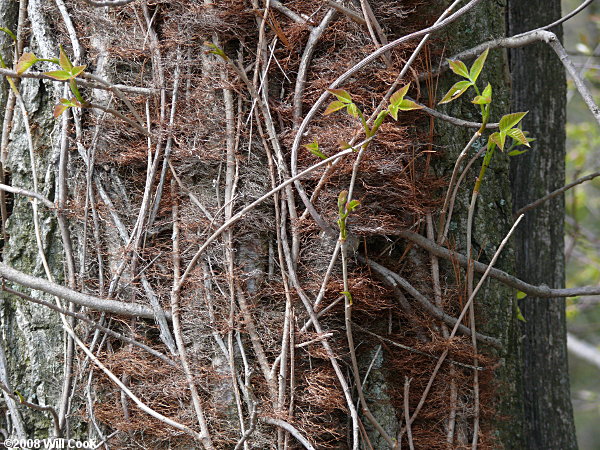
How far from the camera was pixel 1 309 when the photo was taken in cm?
206

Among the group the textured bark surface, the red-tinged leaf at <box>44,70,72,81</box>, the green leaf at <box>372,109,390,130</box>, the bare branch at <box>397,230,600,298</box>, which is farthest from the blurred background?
the red-tinged leaf at <box>44,70,72,81</box>

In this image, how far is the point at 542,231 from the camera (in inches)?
115

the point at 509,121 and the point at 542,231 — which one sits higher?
the point at 509,121

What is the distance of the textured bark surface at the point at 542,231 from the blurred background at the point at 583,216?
0.67m

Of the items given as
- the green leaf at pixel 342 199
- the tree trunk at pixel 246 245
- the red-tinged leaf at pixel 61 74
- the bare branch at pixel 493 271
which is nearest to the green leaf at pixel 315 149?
the tree trunk at pixel 246 245

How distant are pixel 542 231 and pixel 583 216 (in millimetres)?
4043

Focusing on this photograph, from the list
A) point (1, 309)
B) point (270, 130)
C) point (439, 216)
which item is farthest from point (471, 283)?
point (1, 309)

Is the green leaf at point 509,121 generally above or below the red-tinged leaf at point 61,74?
below

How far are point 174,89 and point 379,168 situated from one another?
68 centimetres

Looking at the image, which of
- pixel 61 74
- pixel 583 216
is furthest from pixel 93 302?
pixel 583 216

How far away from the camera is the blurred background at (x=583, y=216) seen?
4.35 meters

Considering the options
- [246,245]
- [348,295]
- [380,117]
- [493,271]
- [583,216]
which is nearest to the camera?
[380,117]

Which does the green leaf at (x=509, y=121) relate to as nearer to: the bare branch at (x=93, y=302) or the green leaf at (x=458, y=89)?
the green leaf at (x=458, y=89)

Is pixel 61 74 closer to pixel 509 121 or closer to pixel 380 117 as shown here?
pixel 380 117
